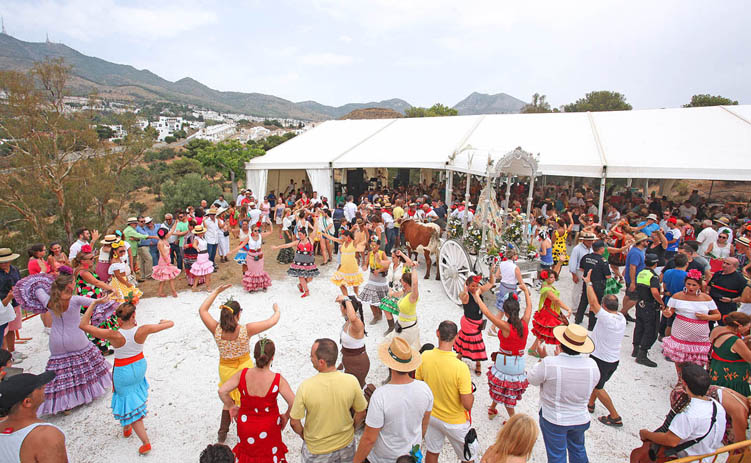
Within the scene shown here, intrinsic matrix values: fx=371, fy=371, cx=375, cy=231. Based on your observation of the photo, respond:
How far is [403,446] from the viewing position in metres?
2.53

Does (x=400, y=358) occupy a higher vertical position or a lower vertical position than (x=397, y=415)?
higher

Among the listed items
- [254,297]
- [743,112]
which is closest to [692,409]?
[254,297]

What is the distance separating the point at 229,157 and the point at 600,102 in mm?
56962

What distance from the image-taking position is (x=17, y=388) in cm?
229

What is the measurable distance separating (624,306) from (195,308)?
23.8 ft

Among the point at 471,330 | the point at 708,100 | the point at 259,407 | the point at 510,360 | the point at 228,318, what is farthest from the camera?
the point at 708,100

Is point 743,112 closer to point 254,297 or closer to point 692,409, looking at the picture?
point 692,409

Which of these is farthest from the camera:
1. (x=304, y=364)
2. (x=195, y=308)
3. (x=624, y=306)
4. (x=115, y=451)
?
(x=195, y=308)

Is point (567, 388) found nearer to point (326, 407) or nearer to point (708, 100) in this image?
point (326, 407)

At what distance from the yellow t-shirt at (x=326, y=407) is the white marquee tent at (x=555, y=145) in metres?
5.16

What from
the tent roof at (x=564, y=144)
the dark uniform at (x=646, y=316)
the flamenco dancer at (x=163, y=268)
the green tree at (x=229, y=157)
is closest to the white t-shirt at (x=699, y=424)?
the dark uniform at (x=646, y=316)

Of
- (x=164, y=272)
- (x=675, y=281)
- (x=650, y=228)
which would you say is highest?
(x=650, y=228)

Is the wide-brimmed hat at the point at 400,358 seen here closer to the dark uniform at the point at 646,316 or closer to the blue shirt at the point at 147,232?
the dark uniform at the point at 646,316

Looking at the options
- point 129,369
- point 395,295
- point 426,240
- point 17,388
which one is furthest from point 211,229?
point 17,388
